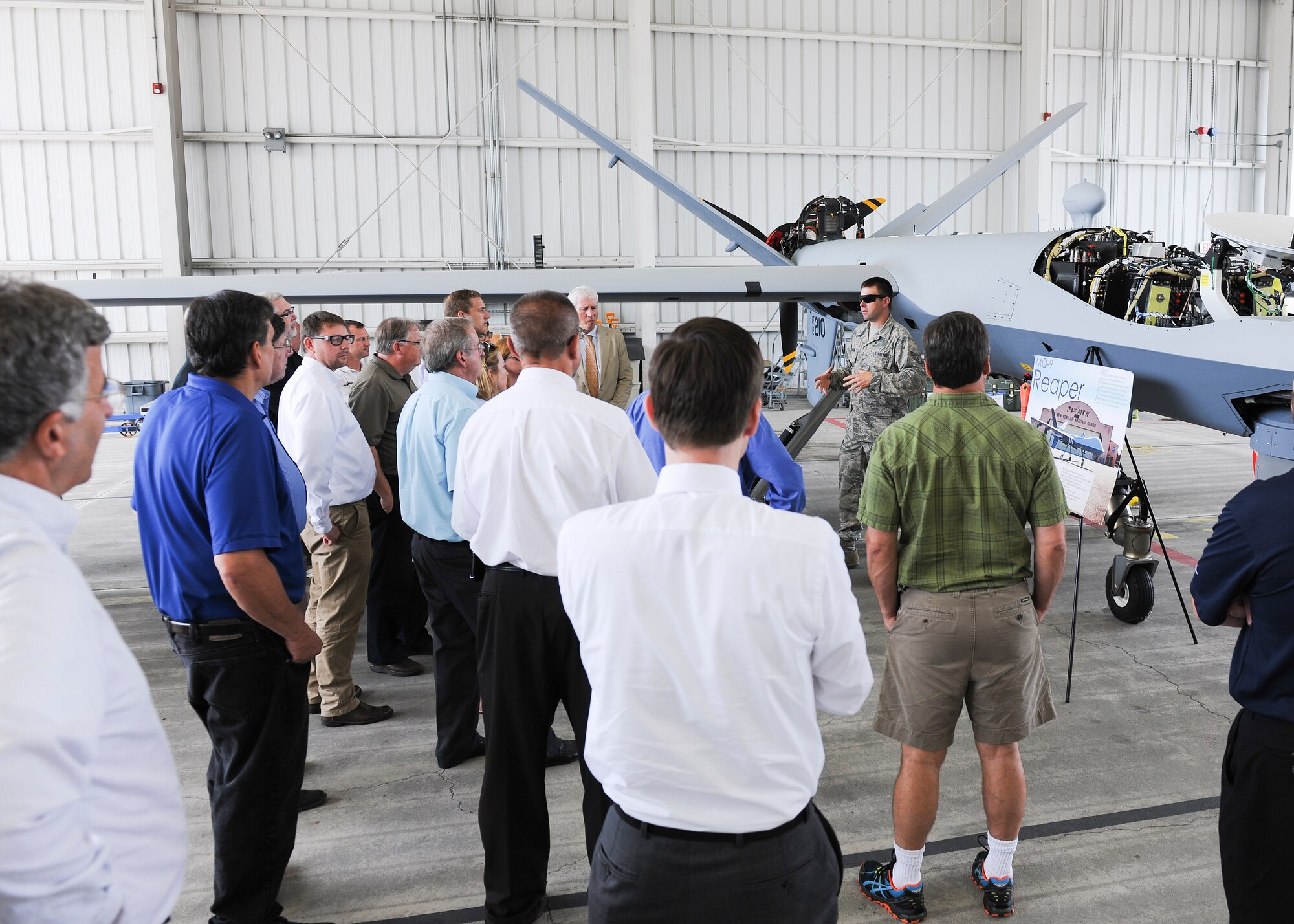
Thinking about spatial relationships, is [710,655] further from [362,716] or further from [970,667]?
[362,716]

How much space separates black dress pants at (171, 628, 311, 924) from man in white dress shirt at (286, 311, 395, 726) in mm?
1449

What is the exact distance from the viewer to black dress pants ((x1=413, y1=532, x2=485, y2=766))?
3.62 metres

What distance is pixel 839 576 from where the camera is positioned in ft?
4.82

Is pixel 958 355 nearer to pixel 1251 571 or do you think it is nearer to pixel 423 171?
pixel 1251 571

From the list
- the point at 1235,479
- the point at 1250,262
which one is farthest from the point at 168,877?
the point at 1235,479

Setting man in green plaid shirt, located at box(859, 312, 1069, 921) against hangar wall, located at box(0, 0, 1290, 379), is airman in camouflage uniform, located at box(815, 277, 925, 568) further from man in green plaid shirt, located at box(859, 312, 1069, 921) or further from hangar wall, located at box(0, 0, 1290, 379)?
hangar wall, located at box(0, 0, 1290, 379)

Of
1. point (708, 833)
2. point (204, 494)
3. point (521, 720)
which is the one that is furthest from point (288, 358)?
point (708, 833)

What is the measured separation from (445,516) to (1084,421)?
3.30 m

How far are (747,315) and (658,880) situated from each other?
16.9 meters

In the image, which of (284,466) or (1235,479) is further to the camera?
(1235,479)

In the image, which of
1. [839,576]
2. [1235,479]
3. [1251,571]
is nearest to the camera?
[839,576]

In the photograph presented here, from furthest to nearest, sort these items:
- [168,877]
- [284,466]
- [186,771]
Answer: [186,771], [284,466], [168,877]

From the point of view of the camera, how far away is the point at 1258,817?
6.56ft

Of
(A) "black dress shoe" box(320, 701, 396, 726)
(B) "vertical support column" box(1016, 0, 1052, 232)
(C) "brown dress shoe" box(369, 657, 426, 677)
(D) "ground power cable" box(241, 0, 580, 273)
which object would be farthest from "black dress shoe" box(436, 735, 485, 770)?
(B) "vertical support column" box(1016, 0, 1052, 232)
